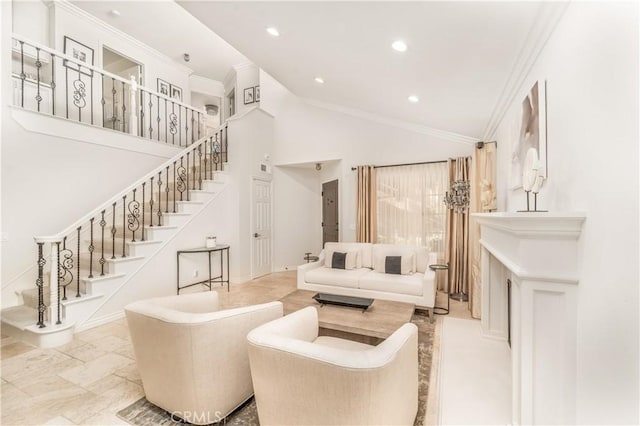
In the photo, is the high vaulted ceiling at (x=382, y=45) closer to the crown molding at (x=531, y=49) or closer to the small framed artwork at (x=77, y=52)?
the crown molding at (x=531, y=49)

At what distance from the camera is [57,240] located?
2.97m

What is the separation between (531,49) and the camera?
1.92 m

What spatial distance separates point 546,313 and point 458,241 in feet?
10.7

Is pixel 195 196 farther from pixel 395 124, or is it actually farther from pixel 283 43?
pixel 395 124

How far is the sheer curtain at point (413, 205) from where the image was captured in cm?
482

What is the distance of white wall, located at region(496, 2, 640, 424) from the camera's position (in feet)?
3.36

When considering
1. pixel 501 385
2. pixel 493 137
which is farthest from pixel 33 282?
pixel 493 137

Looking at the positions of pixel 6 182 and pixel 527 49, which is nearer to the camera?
pixel 527 49

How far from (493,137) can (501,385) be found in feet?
9.85

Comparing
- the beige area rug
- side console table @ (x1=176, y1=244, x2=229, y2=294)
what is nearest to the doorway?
side console table @ (x1=176, y1=244, x2=229, y2=294)

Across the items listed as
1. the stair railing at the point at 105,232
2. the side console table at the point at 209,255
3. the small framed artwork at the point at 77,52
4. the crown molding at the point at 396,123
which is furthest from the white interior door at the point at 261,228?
the small framed artwork at the point at 77,52

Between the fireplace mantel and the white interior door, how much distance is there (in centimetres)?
476

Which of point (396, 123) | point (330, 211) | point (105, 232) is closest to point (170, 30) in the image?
point (105, 232)

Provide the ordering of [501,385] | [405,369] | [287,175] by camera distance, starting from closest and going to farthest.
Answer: [405,369], [501,385], [287,175]
